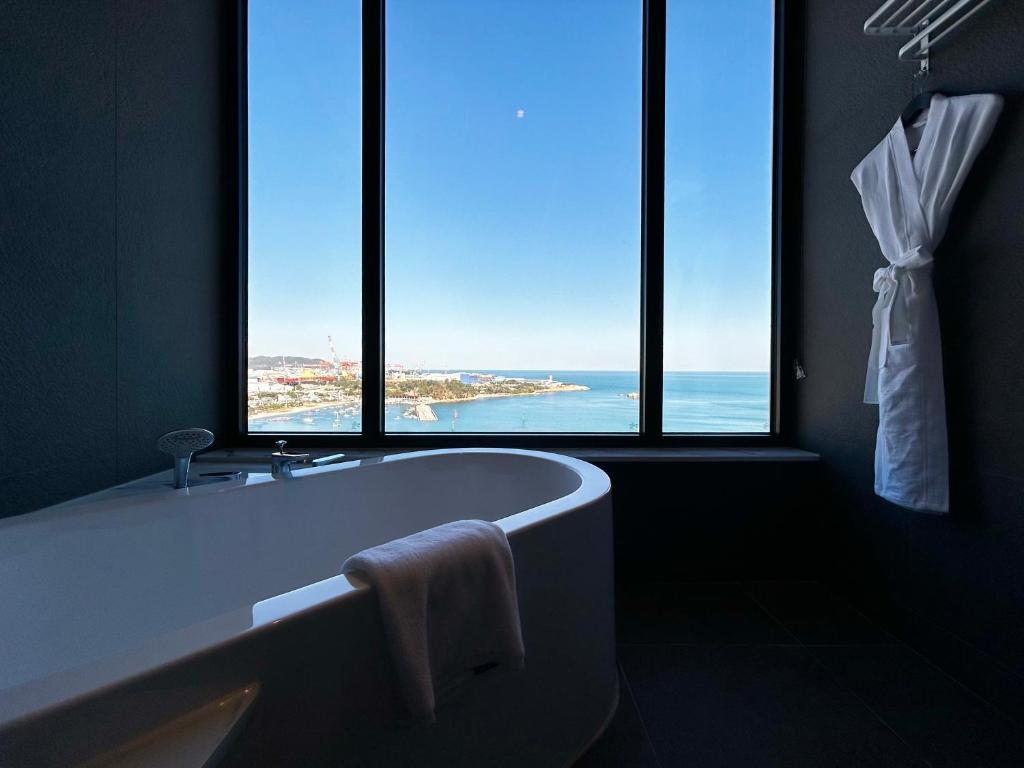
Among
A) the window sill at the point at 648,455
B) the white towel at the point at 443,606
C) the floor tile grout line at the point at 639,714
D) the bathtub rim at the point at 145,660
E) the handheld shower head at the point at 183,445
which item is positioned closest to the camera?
the bathtub rim at the point at 145,660

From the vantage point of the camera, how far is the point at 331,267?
2.23m

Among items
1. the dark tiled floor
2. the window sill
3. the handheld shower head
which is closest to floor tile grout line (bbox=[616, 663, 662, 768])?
the dark tiled floor

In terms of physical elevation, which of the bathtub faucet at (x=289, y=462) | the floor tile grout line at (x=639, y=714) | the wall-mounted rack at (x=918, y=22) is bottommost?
the floor tile grout line at (x=639, y=714)

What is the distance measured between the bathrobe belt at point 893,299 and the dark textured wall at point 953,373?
118 mm

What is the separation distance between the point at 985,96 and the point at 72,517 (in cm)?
253

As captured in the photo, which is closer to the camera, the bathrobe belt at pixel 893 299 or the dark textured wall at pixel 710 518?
the bathrobe belt at pixel 893 299

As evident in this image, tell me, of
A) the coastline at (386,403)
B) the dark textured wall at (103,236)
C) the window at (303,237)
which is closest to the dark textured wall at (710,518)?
the coastline at (386,403)

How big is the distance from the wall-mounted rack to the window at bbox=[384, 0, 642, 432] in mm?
932

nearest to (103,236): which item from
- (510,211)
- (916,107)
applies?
(510,211)

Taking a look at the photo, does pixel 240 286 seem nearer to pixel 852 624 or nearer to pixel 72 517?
pixel 72 517

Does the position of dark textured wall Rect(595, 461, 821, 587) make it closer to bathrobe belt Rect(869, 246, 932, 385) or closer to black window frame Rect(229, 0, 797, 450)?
black window frame Rect(229, 0, 797, 450)

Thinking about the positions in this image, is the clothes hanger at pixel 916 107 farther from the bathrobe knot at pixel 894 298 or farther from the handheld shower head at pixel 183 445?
the handheld shower head at pixel 183 445

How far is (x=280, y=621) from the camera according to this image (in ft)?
1.98

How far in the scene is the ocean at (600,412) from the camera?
224cm
